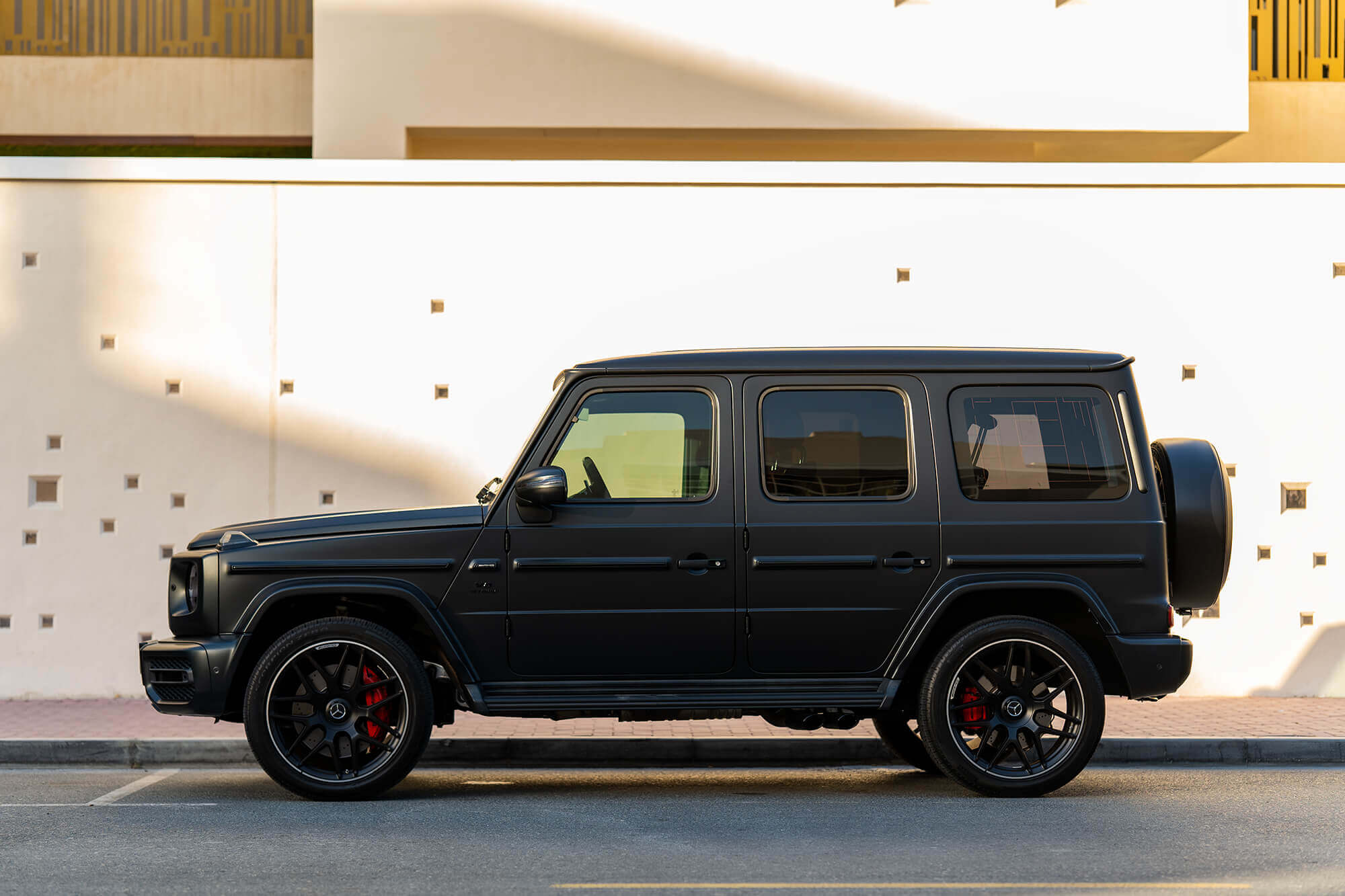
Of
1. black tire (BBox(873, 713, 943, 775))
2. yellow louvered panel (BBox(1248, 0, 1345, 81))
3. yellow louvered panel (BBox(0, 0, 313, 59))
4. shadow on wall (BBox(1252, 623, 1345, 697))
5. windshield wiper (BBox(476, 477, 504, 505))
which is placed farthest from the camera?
yellow louvered panel (BBox(1248, 0, 1345, 81))

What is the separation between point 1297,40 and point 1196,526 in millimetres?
10807

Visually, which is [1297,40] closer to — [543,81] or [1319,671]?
[1319,671]

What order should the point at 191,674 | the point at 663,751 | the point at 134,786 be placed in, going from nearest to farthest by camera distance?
1. the point at 191,674
2. the point at 134,786
3. the point at 663,751

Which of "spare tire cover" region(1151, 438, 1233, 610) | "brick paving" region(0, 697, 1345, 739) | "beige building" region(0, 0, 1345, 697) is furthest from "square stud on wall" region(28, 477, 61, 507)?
"spare tire cover" region(1151, 438, 1233, 610)

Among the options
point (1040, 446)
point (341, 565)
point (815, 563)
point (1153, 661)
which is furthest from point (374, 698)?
point (1153, 661)

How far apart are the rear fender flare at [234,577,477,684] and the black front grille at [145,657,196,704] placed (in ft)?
0.93

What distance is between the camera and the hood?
7.14 metres

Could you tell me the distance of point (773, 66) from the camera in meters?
13.5

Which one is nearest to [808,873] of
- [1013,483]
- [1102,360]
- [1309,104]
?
[1013,483]

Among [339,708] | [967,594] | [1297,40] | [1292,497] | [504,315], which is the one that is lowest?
[339,708]

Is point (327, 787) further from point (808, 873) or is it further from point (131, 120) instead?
point (131, 120)

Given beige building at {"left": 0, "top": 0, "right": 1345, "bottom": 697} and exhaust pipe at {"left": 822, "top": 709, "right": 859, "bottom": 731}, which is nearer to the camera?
exhaust pipe at {"left": 822, "top": 709, "right": 859, "bottom": 731}

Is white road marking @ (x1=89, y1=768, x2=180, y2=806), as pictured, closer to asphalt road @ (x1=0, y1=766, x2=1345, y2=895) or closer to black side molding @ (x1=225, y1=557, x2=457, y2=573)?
asphalt road @ (x1=0, y1=766, x2=1345, y2=895)

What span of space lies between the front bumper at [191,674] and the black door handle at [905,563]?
10.9 feet
